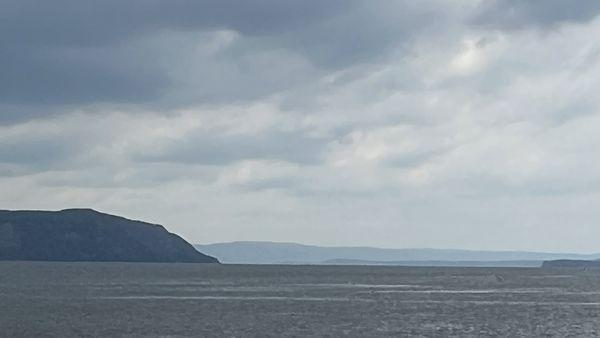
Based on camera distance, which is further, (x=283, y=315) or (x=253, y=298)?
(x=253, y=298)

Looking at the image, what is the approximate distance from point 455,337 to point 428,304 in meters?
58.1

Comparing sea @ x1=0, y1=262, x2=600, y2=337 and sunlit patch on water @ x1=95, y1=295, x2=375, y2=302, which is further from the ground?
sunlit patch on water @ x1=95, y1=295, x2=375, y2=302

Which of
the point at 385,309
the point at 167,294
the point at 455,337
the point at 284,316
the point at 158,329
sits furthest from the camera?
the point at 167,294

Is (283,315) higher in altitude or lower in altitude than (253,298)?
lower

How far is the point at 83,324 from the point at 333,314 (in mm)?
31487

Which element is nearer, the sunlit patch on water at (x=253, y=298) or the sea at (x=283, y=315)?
the sea at (x=283, y=315)

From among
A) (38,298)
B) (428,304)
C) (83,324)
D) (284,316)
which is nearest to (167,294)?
(38,298)

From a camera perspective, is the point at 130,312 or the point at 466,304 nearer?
the point at 130,312

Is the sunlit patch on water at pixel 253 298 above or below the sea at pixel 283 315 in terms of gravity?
above

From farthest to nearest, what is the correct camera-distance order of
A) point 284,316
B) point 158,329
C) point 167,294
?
point 167,294, point 284,316, point 158,329

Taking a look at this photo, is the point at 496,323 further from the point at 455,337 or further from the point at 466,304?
the point at 466,304

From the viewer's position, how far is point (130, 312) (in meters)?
127

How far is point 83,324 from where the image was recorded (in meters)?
107

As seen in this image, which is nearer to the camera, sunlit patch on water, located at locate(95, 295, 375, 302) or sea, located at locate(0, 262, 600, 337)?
sea, located at locate(0, 262, 600, 337)
